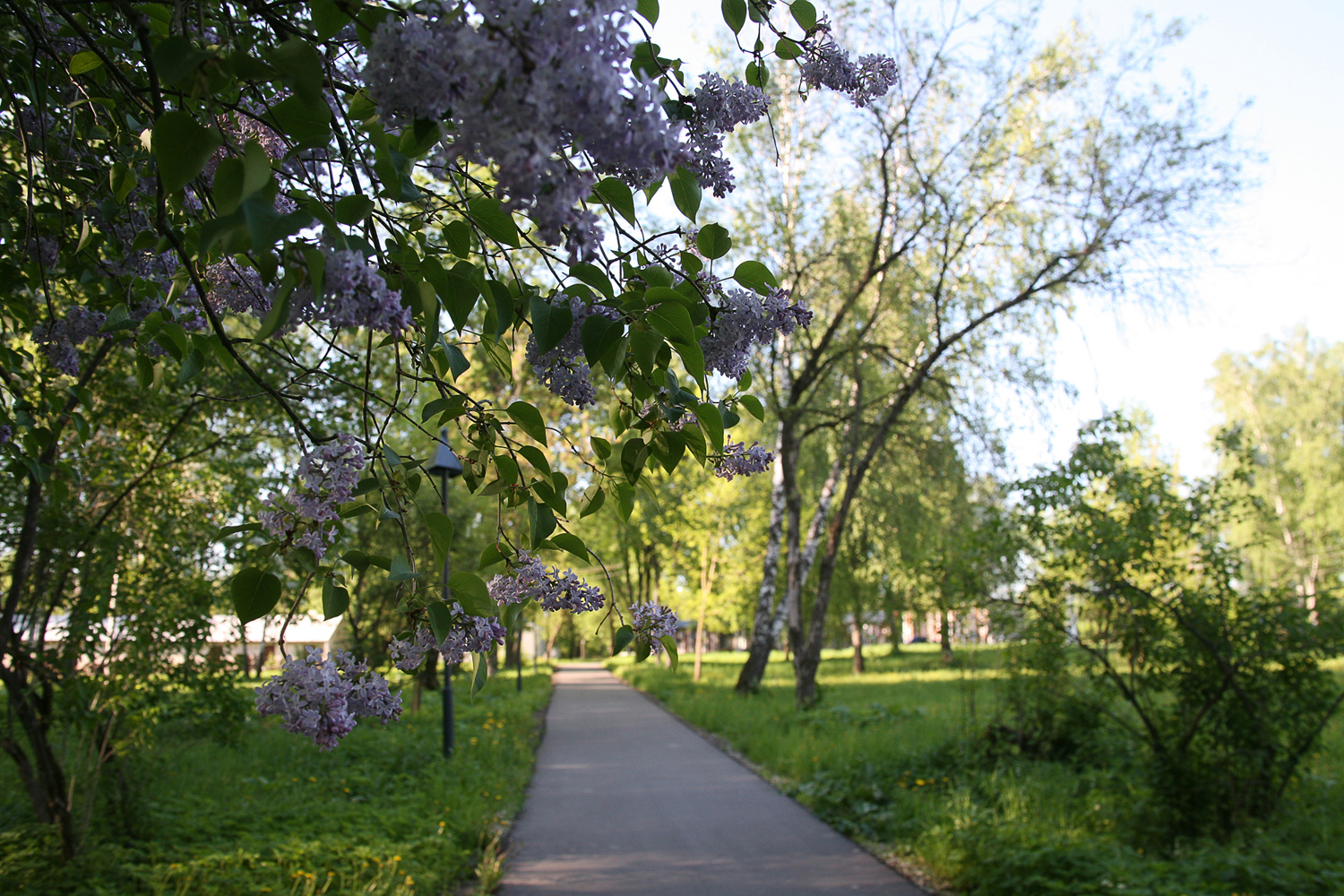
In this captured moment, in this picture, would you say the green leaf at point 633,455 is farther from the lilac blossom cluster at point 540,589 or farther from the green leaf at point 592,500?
the lilac blossom cluster at point 540,589

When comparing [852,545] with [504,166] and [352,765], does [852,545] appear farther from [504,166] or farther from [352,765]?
[504,166]

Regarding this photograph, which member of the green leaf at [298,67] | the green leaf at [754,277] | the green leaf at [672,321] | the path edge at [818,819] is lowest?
the path edge at [818,819]

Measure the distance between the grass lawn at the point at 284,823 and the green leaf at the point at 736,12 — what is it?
15.2 ft

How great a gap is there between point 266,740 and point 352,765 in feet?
7.04

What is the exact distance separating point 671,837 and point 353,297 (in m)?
6.66

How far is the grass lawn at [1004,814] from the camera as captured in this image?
14.9 feet

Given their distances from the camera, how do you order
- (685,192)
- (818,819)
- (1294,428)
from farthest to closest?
(1294,428)
(818,819)
(685,192)

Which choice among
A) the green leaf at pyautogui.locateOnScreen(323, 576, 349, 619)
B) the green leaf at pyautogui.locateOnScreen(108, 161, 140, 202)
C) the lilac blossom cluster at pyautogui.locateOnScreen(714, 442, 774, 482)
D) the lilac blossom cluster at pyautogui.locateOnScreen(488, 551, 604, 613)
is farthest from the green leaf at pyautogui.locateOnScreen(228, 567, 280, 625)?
the green leaf at pyautogui.locateOnScreen(108, 161, 140, 202)

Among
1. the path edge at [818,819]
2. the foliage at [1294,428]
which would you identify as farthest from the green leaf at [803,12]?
Answer: the foliage at [1294,428]

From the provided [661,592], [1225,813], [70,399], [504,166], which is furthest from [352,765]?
[661,592]

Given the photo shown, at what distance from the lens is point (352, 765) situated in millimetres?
8383

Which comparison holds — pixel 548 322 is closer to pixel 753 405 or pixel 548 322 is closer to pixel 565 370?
pixel 565 370

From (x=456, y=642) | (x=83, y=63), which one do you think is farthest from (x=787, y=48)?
(x=83, y=63)

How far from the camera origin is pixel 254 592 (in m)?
1.40
